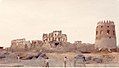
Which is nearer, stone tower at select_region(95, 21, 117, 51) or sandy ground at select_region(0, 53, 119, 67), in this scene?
sandy ground at select_region(0, 53, 119, 67)

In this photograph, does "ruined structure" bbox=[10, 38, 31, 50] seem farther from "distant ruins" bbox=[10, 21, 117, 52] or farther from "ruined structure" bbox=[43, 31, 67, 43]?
"ruined structure" bbox=[43, 31, 67, 43]

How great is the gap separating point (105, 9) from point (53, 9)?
2.92ft

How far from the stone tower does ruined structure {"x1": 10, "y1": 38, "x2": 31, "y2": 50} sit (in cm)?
116

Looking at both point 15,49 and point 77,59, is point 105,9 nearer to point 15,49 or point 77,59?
point 77,59

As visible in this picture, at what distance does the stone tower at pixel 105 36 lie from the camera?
15.0 ft

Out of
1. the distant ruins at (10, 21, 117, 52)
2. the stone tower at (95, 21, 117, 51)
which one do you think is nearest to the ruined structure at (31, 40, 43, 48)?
the distant ruins at (10, 21, 117, 52)

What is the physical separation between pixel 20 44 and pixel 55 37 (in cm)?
59

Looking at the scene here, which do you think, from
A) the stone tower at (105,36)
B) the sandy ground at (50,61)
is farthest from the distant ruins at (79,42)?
the sandy ground at (50,61)

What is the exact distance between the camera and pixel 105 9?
4.69 m

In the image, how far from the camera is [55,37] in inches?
180

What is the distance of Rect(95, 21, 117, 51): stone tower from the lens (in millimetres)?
4578

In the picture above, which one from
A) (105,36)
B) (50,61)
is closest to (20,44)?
(50,61)

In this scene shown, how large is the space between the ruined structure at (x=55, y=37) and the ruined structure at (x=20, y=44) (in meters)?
0.29

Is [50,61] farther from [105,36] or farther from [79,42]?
[105,36]
